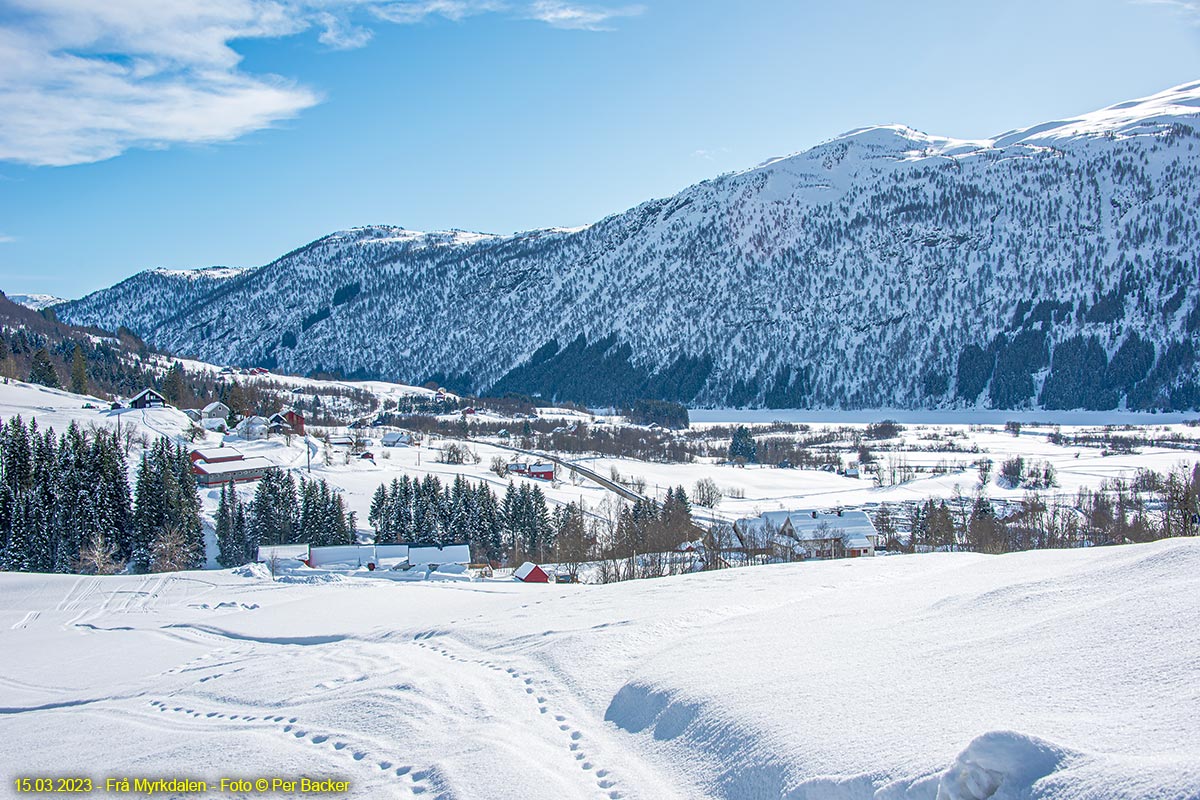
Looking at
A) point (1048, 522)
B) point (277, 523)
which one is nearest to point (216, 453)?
point (277, 523)

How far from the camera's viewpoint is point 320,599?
81.0 ft

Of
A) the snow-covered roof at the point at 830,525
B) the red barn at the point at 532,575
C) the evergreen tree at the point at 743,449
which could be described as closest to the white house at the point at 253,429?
the red barn at the point at 532,575

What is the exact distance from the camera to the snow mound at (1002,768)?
5586 millimetres

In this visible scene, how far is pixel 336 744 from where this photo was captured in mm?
9398

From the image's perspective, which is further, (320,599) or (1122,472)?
(1122,472)

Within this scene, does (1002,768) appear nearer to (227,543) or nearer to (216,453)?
(227,543)

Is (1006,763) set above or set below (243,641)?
above

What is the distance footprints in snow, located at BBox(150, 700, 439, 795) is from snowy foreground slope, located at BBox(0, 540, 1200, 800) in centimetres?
5

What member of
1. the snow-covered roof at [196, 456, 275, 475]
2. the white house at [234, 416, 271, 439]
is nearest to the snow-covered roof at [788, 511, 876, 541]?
the snow-covered roof at [196, 456, 275, 475]

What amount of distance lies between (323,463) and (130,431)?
20.4m

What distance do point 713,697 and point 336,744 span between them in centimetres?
480

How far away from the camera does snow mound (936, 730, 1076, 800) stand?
5.59m

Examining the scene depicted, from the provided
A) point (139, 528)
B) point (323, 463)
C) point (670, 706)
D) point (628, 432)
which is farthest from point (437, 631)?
point (628, 432)

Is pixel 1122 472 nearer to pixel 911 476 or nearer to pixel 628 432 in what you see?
pixel 911 476
